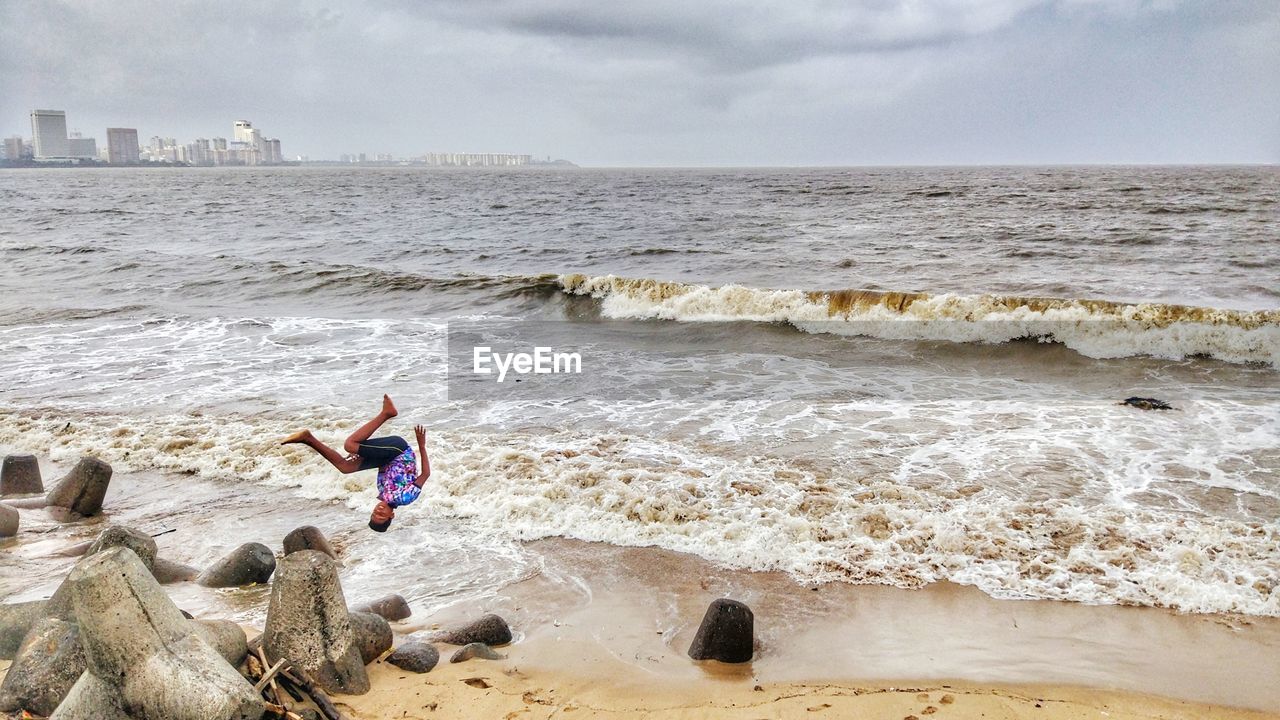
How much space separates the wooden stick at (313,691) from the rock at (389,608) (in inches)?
54.5

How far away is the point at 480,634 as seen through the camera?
19.8 ft

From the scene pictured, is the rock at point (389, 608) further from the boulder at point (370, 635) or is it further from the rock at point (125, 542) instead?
the rock at point (125, 542)

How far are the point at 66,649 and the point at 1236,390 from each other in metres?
16.0

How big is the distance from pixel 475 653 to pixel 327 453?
208 cm

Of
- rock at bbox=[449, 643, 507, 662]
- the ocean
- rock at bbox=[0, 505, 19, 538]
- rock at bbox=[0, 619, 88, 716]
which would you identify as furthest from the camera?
rock at bbox=[0, 505, 19, 538]

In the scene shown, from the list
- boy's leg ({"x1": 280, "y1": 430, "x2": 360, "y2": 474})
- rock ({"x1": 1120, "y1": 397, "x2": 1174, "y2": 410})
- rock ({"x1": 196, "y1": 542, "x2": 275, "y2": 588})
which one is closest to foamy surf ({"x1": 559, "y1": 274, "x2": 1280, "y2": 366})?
rock ({"x1": 1120, "y1": 397, "x2": 1174, "y2": 410})

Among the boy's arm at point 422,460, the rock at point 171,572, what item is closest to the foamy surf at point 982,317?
the rock at point 171,572

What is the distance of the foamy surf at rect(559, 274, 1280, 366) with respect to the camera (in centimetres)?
1656

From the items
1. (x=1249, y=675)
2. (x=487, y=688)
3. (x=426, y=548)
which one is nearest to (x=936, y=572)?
(x=1249, y=675)

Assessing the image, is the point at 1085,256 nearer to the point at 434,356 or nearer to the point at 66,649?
the point at 434,356

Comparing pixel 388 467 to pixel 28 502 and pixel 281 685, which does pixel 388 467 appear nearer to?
pixel 281 685

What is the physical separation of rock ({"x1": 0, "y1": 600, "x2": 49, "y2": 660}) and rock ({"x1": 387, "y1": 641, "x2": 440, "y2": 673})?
7.54 ft

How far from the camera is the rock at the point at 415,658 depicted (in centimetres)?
552

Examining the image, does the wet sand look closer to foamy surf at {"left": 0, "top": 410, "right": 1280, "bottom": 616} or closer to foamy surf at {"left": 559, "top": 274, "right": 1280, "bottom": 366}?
foamy surf at {"left": 0, "top": 410, "right": 1280, "bottom": 616}
